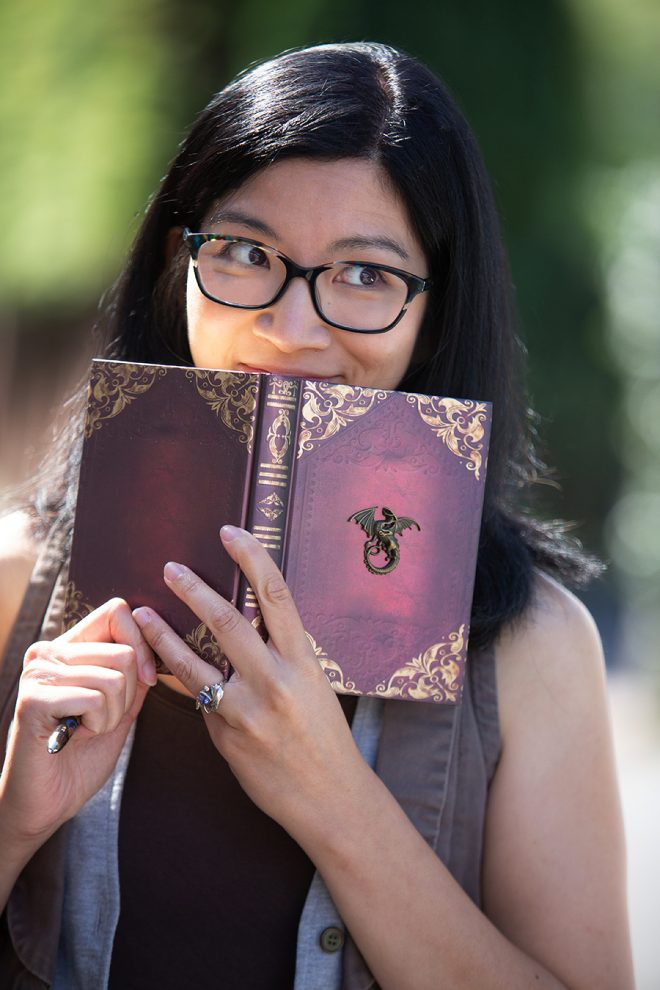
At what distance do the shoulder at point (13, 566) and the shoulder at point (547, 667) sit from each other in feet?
2.62

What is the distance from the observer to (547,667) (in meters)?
1.73

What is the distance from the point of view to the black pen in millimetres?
1365

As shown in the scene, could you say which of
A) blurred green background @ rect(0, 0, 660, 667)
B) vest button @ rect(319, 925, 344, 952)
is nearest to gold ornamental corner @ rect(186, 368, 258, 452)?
vest button @ rect(319, 925, 344, 952)

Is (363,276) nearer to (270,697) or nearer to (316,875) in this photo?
(270,697)

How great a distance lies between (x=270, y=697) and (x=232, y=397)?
0.39 metres

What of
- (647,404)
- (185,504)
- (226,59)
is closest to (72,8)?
(226,59)

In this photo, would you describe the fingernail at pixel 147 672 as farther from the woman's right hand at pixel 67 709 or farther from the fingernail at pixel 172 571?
the fingernail at pixel 172 571

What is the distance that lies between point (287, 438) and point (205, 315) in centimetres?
41

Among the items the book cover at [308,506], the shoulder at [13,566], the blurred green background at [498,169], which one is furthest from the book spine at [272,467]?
the blurred green background at [498,169]

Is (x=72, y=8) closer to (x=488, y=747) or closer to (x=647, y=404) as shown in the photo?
(x=647, y=404)

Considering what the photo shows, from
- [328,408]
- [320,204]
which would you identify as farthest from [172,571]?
[320,204]

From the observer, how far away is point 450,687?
1.47 metres

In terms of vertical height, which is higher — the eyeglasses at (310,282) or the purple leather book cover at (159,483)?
the eyeglasses at (310,282)

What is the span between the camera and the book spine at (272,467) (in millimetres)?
1372
